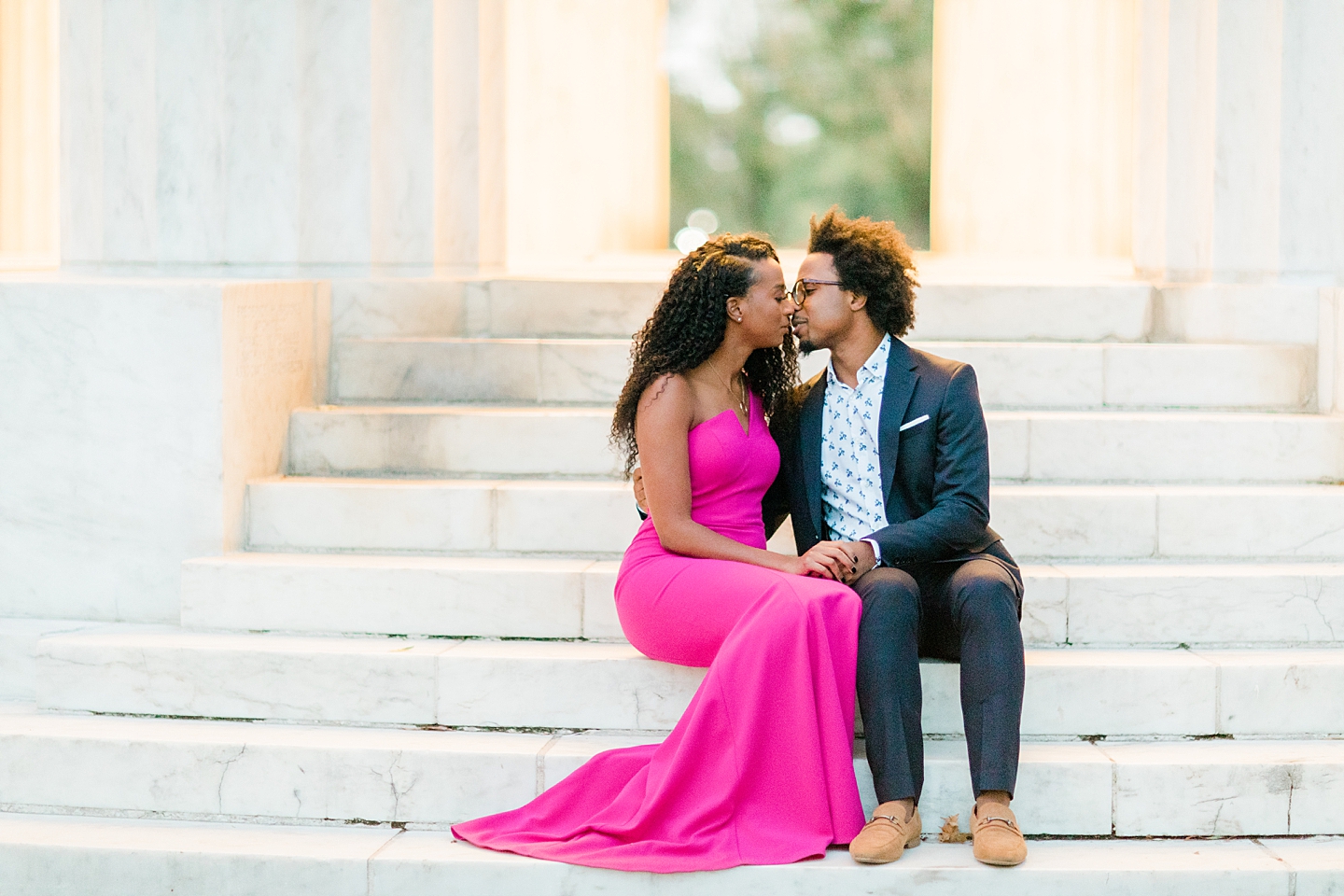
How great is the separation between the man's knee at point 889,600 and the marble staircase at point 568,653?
0.44m

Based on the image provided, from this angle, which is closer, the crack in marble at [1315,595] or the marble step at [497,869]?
the marble step at [497,869]

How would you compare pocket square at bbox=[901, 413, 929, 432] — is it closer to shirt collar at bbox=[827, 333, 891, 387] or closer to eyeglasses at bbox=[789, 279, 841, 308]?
shirt collar at bbox=[827, 333, 891, 387]

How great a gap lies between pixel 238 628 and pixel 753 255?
6.98ft

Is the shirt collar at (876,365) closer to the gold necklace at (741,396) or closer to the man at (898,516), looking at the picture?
the man at (898,516)

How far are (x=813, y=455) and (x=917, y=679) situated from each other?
79cm

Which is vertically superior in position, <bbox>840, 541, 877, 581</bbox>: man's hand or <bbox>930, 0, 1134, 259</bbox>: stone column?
<bbox>930, 0, 1134, 259</bbox>: stone column

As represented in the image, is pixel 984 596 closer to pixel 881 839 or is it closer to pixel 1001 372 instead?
pixel 881 839

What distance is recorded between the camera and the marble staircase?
3768 mm

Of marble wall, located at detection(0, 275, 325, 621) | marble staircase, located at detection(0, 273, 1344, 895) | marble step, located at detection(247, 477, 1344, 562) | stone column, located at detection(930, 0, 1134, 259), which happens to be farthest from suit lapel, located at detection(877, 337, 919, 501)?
stone column, located at detection(930, 0, 1134, 259)

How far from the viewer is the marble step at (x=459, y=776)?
3783 mm

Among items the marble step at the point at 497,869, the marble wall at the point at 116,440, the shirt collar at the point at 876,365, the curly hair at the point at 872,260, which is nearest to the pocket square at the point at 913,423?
the shirt collar at the point at 876,365

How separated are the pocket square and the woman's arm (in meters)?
0.50

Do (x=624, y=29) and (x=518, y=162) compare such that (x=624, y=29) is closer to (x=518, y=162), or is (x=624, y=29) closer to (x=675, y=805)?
(x=518, y=162)

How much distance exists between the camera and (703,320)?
13.2 ft
